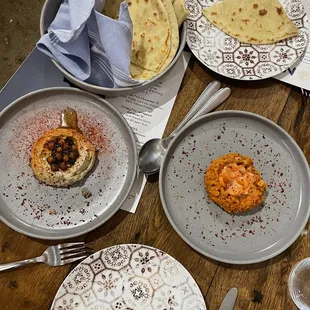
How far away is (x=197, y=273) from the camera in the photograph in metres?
1.17

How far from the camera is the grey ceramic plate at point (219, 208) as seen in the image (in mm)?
1168

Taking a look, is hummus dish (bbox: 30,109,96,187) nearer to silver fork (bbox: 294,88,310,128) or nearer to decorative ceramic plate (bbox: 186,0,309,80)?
decorative ceramic plate (bbox: 186,0,309,80)

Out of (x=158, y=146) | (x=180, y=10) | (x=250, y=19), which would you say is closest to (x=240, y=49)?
(x=250, y=19)

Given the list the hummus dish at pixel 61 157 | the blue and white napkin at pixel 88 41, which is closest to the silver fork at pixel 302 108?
the blue and white napkin at pixel 88 41

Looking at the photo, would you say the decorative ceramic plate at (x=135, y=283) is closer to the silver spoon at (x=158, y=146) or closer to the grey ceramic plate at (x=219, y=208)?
the grey ceramic plate at (x=219, y=208)

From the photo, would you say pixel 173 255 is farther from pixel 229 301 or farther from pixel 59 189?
pixel 59 189

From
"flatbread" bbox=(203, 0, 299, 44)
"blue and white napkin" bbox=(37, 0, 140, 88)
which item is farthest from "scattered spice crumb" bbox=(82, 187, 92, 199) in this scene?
"flatbread" bbox=(203, 0, 299, 44)

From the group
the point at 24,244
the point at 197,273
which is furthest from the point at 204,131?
the point at 24,244

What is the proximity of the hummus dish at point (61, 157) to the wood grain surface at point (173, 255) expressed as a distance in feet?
0.50

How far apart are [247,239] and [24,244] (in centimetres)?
55

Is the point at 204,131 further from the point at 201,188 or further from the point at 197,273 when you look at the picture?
the point at 197,273

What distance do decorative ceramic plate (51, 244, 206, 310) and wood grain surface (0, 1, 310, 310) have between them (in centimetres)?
4

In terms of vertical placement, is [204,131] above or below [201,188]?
above

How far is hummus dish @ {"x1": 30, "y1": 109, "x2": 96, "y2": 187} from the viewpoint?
44.4 inches
